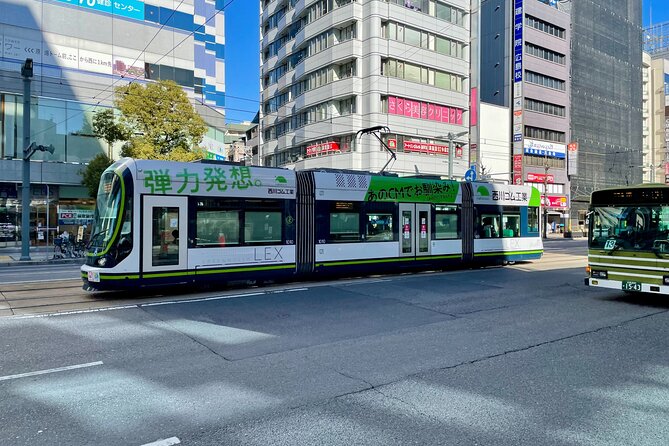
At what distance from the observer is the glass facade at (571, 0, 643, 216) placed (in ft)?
201

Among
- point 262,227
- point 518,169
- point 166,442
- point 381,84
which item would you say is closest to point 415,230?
point 262,227

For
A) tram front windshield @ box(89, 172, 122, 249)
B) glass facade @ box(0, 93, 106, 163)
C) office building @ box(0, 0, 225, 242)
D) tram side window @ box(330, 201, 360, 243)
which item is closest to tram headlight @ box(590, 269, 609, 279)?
tram side window @ box(330, 201, 360, 243)

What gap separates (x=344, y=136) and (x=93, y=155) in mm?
19397

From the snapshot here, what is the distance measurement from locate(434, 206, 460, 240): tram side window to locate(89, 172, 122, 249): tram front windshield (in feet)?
33.0

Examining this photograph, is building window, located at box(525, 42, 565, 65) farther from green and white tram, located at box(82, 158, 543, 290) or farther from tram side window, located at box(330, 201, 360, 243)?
tram side window, located at box(330, 201, 360, 243)

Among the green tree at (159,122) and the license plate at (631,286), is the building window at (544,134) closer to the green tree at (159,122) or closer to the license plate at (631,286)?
the green tree at (159,122)

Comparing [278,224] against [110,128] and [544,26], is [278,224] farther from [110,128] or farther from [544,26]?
[544,26]

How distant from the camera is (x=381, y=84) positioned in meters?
37.6

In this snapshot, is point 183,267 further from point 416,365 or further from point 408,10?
point 408,10

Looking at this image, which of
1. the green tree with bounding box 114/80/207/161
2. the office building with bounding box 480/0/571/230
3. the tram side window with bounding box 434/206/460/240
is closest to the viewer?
the tram side window with bounding box 434/206/460/240

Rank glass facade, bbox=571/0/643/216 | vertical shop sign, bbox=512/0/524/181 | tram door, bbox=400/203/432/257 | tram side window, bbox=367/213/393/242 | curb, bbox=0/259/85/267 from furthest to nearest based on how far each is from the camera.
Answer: glass facade, bbox=571/0/643/216, vertical shop sign, bbox=512/0/524/181, curb, bbox=0/259/85/267, tram door, bbox=400/203/432/257, tram side window, bbox=367/213/393/242

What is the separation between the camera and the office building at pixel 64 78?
2919 cm

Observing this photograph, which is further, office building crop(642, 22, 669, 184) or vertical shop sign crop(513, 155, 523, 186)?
office building crop(642, 22, 669, 184)

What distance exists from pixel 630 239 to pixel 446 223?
6.58 metres
